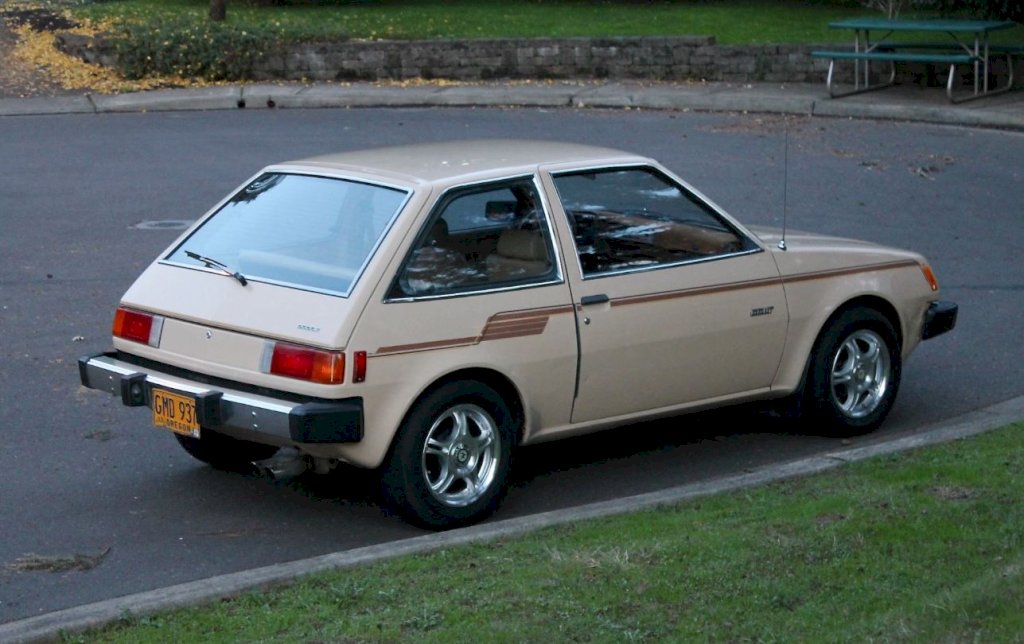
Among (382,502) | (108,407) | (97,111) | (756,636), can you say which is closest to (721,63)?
(97,111)

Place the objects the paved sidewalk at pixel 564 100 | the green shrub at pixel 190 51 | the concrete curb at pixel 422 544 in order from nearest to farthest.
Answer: the concrete curb at pixel 422 544
the paved sidewalk at pixel 564 100
the green shrub at pixel 190 51

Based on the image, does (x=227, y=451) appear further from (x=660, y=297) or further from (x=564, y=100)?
(x=564, y=100)

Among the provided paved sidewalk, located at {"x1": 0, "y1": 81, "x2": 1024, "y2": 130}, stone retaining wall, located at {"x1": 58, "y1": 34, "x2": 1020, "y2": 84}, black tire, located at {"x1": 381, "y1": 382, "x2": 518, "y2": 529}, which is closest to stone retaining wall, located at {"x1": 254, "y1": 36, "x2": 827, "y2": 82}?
stone retaining wall, located at {"x1": 58, "y1": 34, "x2": 1020, "y2": 84}

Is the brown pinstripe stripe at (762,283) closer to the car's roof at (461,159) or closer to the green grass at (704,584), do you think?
the car's roof at (461,159)

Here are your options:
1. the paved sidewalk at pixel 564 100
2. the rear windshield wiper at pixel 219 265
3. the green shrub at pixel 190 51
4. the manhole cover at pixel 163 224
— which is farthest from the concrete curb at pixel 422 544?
the green shrub at pixel 190 51

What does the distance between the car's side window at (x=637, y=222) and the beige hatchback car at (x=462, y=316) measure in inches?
0.4

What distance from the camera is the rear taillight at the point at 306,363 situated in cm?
571

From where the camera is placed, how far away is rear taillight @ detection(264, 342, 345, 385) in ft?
18.7

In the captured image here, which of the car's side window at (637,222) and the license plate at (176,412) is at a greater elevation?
the car's side window at (637,222)

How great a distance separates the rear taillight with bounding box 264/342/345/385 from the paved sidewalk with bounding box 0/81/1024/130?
1418 cm

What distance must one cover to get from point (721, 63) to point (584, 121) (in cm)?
415

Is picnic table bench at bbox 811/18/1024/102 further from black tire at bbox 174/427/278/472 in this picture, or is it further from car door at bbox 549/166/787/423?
black tire at bbox 174/427/278/472

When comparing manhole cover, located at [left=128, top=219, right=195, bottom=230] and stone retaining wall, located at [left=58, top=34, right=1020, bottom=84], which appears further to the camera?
stone retaining wall, located at [left=58, top=34, right=1020, bottom=84]

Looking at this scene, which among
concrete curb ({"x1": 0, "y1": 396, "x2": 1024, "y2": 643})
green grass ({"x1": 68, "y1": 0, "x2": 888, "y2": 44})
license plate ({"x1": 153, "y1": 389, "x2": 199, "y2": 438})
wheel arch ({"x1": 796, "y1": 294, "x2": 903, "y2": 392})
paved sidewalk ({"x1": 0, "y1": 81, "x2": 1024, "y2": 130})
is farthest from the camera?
green grass ({"x1": 68, "y1": 0, "x2": 888, "y2": 44})
